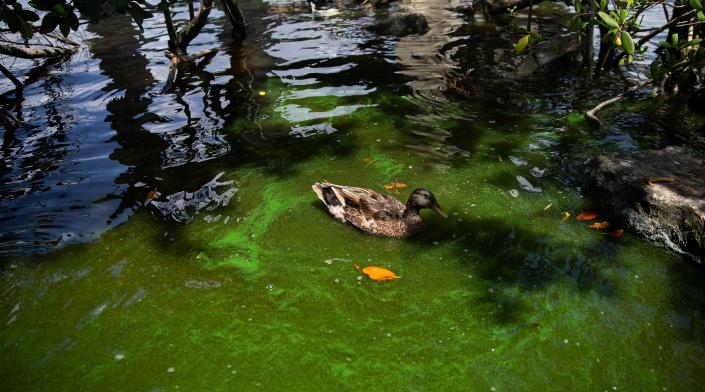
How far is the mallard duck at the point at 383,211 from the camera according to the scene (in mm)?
3996

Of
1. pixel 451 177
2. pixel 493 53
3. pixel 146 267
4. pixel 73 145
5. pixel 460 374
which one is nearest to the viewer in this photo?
pixel 460 374

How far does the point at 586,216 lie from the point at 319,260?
2.38 meters

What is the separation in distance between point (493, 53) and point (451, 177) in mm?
5014

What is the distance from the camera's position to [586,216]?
4.22 meters

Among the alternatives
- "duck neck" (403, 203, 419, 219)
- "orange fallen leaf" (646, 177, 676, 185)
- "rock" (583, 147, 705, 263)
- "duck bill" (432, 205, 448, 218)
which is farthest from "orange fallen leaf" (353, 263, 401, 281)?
"orange fallen leaf" (646, 177, 676, 185)

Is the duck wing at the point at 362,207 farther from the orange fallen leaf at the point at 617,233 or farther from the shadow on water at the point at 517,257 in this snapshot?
the orange fallen leaf at the point at 617,233

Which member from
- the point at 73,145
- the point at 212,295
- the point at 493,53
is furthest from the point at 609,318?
the point at 493,53

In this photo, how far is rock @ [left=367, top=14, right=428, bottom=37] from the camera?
35.4 feet

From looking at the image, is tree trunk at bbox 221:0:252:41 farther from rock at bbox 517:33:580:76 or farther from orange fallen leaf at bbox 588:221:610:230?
orange fallen leaf at bbox 588:221:610:230

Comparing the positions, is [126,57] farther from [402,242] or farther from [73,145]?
[402,242]

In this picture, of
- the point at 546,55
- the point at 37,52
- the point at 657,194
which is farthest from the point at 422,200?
the point at 37,52

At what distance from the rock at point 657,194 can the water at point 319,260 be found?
6.9 inches

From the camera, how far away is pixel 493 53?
8.98 metres

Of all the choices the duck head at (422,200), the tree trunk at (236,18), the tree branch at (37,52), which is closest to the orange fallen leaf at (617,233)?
the duck head at (422,200)
